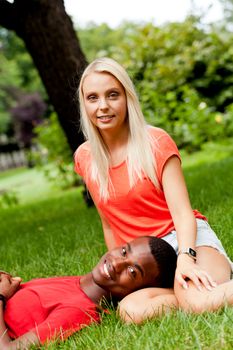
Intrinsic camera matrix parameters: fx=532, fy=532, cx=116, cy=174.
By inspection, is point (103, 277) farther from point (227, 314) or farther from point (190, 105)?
point (190, 105)

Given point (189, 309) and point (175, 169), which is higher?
point (175, 169)

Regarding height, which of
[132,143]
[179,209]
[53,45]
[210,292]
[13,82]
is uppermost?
[13,82]

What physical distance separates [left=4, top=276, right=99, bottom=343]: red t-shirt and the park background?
0.26 feet

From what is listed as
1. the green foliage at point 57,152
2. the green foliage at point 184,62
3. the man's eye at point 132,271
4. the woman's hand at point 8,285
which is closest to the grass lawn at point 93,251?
Result: the man's eye at point 132,271

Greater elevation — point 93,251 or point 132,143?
point 132,143

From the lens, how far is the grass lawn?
213 centimetres

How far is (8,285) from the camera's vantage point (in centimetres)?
274

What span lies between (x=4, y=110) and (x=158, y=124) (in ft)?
100

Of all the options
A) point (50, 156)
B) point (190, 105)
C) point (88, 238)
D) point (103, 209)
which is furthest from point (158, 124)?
point (103, 209)

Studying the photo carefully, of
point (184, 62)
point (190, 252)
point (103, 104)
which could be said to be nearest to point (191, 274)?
point (190, 252)

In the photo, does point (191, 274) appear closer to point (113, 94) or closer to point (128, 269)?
point (128, 269)

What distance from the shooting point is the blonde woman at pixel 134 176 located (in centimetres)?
280

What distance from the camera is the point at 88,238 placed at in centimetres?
439

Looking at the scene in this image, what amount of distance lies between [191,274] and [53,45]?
3894 millimetres
